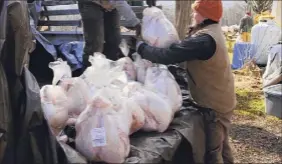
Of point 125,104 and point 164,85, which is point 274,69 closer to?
point 164,85

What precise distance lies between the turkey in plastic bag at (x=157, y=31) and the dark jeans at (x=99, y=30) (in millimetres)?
998

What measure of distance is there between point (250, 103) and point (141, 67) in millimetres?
2951

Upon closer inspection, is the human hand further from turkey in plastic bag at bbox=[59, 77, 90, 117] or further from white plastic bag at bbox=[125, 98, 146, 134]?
white plastic bag at bbox=[125, 98, 146, 134]

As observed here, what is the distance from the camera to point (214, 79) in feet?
9.35

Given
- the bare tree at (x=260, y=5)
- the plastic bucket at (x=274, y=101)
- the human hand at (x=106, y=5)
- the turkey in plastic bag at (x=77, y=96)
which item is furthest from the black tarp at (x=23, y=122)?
the bare tree at (x=260, y=5)

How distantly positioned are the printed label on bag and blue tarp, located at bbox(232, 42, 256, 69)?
19.7 feet

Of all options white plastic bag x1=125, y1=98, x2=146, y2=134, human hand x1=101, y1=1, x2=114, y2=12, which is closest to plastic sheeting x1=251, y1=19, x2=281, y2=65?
human hand x1=101, y1=1, x2=114, y2=12

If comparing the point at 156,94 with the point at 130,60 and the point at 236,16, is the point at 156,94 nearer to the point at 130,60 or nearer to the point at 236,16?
the point at 130,60

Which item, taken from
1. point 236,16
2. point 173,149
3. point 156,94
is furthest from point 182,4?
point 236,16

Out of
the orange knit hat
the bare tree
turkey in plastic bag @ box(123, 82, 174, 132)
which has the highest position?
the orange knit hat

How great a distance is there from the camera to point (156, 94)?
98.9 inches

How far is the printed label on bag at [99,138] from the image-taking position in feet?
6.40

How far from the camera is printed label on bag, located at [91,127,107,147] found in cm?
195

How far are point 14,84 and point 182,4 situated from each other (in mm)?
3553
